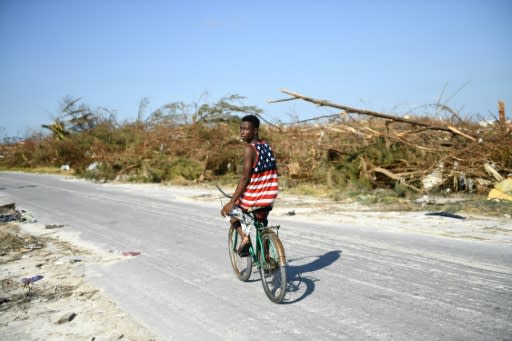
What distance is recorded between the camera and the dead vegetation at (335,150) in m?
13.3

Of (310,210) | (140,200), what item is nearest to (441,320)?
(310,210)

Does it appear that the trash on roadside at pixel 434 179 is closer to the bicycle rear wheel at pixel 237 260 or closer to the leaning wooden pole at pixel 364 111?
the leaning wooden pole at pixel 364 111

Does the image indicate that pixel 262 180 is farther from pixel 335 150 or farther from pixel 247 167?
pixel 335 150

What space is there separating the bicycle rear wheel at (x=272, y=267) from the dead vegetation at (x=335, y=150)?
891 centimetres

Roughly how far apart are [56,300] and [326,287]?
317 cm

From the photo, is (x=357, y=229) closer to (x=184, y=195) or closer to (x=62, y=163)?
(x=184, y=195)

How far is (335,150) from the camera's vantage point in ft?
54.0

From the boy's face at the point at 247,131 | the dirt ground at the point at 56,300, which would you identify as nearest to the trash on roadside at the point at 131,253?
the dirt ground at the point at 56,300

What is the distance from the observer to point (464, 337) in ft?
12.1

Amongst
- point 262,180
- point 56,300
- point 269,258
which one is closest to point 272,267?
point 269,258

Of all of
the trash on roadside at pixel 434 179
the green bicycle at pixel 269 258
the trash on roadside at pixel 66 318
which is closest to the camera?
the trash on roadside at pixel 66 318

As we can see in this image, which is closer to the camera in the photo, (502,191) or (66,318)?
(66,318)

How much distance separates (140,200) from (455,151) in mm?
10249

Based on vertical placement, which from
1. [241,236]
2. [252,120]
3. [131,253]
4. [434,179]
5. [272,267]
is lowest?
[131,253]
